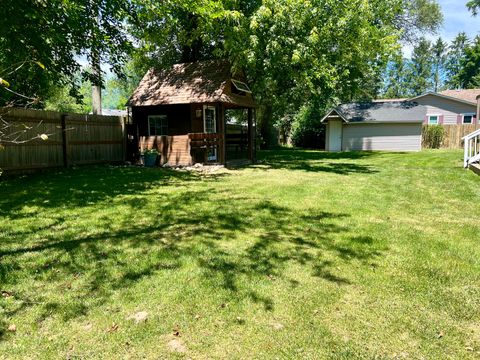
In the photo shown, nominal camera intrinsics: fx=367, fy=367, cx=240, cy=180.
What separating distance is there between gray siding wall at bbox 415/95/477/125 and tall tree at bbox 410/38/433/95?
120 ft

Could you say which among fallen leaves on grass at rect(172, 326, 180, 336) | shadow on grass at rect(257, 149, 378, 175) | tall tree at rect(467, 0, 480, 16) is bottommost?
fallen leaves on grass at rect(172, 326, 180, 336)

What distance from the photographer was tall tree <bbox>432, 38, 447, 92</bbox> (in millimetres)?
68312

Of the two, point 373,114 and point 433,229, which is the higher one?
point 373,114

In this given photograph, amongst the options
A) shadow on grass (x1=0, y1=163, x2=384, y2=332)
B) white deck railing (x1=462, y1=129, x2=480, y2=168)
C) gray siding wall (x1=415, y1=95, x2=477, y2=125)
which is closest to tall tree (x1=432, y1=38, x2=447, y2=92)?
gray siding wall (x1=415, y1=95, x2=477, y2=125)

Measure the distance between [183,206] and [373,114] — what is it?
23.5 metres

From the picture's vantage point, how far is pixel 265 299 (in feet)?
11.1

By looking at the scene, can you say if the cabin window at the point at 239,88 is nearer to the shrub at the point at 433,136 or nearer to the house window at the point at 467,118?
the shrub at the point at 433,136

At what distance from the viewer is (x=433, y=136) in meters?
27.1

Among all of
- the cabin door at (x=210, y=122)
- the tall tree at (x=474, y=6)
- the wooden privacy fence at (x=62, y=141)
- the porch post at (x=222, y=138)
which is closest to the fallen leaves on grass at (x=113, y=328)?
the wooden privacy fence at (x=62, y=141)

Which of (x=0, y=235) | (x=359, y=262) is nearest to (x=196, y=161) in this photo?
(x=0, y=235)

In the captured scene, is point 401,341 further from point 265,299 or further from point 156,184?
point 156,184

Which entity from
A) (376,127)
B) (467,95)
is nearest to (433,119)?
(467,95)

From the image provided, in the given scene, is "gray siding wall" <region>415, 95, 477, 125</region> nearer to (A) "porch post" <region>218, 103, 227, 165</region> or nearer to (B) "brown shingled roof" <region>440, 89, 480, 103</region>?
(B) "brown shingled roof" <region>440, 89, 480, 103</region>

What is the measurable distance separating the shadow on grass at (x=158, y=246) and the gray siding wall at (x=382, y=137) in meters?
21.5
